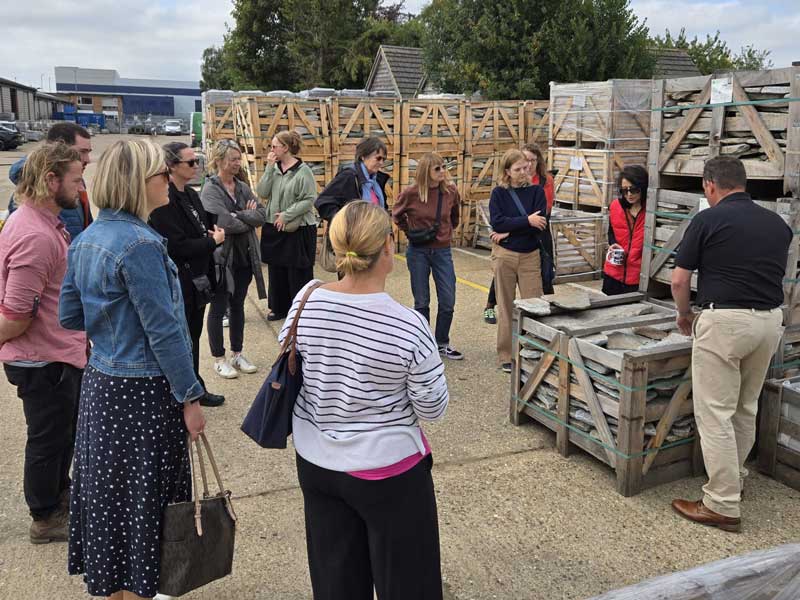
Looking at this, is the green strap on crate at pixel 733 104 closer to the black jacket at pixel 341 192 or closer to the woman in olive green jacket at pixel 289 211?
the black jacket at pixel 341 192

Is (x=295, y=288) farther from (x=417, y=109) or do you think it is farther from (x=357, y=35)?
(x=357, y=35)

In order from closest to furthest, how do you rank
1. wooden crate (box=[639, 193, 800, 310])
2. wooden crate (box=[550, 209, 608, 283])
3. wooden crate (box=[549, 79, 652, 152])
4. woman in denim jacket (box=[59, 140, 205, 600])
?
woman in denim jacket (box=[59, 140, 205, 600]) < wooden crate (box=[639, 193, 800, 310]) < wooden crate (box=[550, 209, 608, 283]) < wooden crate (box=[549, 79, 652, 152])

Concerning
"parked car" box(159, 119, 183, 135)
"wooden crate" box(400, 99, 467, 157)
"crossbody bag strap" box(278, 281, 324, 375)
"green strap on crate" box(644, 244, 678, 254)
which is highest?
"parked car" box(159, 119, 183, 135)

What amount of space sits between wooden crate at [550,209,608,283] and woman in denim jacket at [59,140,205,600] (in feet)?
25.4

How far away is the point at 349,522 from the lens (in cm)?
244

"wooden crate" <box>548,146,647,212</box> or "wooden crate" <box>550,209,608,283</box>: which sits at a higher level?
"wooden crate" <box>548,146,647,212</box>

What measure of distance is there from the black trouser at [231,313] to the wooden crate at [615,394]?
243 centimetres

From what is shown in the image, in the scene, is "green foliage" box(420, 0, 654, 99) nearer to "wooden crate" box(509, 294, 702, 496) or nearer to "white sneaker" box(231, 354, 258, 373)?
"white sneaker" box(231, 354, 258, 373)

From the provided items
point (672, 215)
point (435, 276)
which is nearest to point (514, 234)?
point (435, 276)

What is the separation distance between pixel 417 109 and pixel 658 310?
7354 mm

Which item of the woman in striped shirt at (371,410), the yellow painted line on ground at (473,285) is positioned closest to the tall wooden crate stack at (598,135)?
the yellow painted line on ground at (473,285)

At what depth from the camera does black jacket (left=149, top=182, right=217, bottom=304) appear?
4.86 meters

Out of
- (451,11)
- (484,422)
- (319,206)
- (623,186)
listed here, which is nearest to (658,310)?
(623,186)

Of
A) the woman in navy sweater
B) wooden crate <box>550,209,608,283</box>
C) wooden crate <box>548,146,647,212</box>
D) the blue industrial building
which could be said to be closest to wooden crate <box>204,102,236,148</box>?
wooden crate <box>548,146,647,212</box>
